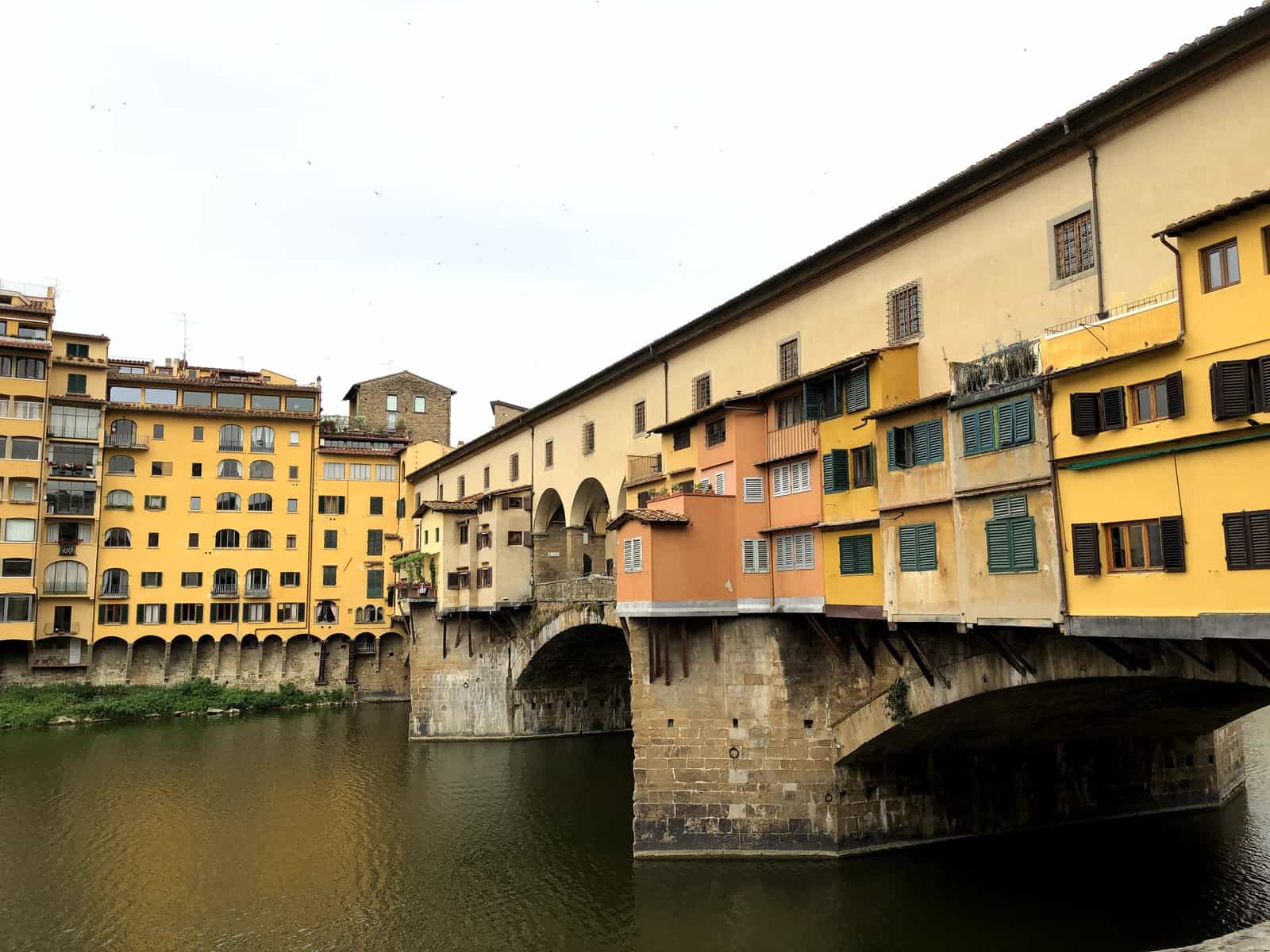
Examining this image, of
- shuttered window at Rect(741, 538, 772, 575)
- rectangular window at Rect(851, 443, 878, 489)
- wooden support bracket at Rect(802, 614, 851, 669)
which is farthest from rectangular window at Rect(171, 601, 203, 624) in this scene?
rectangular window at Rect(851, 443, 878, 489)

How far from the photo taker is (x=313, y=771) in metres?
36.9

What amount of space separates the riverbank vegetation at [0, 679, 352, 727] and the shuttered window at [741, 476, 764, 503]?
41.7 metres

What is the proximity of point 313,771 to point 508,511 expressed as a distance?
43.5 feet

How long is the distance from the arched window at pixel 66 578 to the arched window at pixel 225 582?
22.4 feet

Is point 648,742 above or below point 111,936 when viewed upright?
above

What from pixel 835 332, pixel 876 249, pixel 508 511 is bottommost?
pixel 508 511

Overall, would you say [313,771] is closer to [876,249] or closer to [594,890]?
[594,890]

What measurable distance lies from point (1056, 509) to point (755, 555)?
8.97 m

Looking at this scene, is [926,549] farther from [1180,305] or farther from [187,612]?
[187,612]

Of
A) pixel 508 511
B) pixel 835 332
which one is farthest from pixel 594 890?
pixel 508 511

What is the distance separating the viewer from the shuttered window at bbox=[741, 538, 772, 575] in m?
23.1

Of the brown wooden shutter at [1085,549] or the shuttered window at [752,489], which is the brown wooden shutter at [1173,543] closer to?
the brown wooden shutter at [1085,549]

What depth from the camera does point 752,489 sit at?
23359mm

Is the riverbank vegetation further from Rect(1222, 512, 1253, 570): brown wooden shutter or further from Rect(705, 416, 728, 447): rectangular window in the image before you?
Rect(1222, 512, 1253, 570): brown wooden shutter
